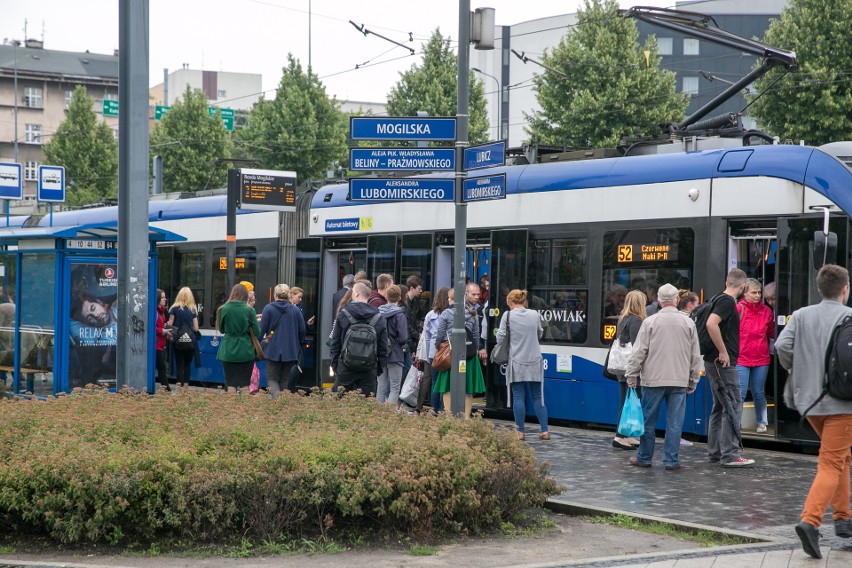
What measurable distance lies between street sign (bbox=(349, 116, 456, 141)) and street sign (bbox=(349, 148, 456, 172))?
0.40 feet

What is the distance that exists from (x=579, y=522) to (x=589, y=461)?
3.01m

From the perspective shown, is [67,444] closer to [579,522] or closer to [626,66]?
[579,522]

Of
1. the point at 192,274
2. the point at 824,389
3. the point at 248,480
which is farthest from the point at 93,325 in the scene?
the point at 824,389

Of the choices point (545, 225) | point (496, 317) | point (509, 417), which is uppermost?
point (545, 225)

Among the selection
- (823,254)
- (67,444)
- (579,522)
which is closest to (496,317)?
(823,254)

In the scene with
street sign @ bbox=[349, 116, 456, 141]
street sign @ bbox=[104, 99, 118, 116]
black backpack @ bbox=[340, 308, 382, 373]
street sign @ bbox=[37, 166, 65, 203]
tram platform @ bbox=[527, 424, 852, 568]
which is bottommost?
tram platform @ bbox=[527, 424, 852, 568]

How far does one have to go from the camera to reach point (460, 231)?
441 inches

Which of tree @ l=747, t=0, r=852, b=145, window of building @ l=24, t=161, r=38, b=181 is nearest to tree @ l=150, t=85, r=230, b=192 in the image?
tree @ l=747, t=0, r=852, b=145

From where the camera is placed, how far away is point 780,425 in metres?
11.5

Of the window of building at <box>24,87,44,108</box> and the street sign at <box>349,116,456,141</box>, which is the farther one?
the window of building at <box>24,87,44,108</box>

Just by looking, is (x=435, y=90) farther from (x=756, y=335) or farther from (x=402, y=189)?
(x=402, y=189)

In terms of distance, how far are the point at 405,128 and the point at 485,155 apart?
0.95 m

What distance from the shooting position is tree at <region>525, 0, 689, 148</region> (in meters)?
36.1

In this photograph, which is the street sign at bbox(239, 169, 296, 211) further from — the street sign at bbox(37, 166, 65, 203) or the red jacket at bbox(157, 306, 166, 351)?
the street sign at bbox(37, 166, 65, 203)
